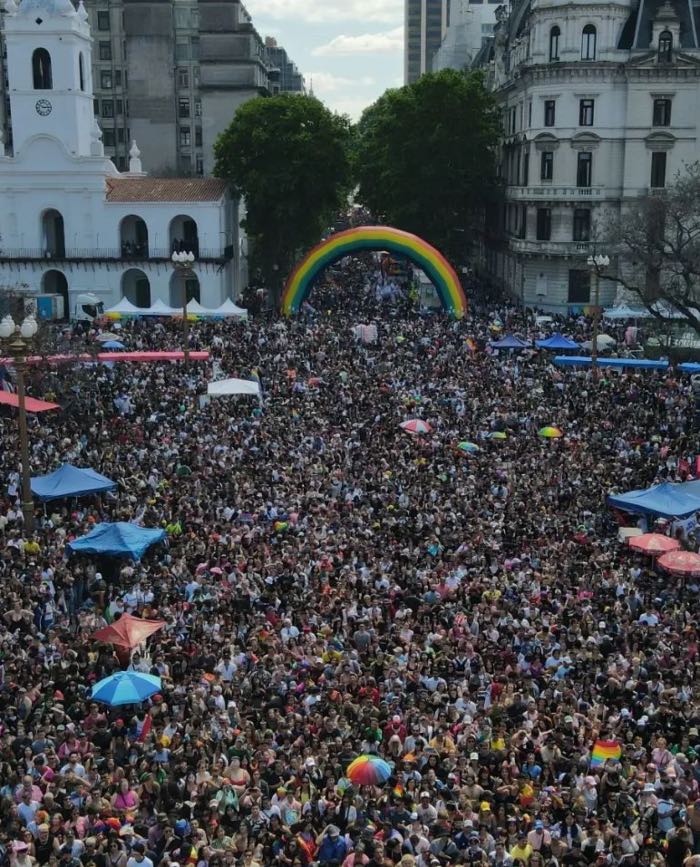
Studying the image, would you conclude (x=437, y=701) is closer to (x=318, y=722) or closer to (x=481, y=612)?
(x=318, y=722)

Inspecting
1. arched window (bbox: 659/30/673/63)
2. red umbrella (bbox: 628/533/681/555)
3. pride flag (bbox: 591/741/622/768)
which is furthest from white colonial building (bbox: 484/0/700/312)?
pride flag (bbox: 591/741/622/768)

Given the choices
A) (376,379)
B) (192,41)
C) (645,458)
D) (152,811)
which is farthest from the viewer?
(192,41)

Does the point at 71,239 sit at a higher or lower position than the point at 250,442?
higher

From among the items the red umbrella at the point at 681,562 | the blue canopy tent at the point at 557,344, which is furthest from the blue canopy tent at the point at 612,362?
the red umbrella at the point at 681,562

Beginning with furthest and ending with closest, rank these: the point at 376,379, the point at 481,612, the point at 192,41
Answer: the point at 192,41 < the point at 376,379 < the point at 481,612

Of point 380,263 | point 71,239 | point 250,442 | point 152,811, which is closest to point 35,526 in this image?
point 250,442

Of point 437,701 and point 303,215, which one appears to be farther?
point 303,215
